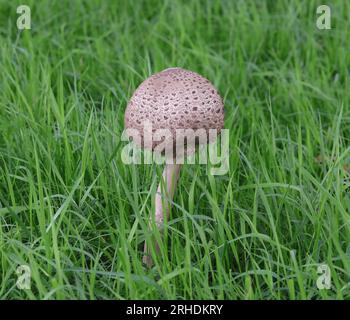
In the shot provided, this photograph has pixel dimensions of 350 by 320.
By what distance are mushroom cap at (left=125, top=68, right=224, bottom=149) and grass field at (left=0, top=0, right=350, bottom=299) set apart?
Result: 0.22 metres

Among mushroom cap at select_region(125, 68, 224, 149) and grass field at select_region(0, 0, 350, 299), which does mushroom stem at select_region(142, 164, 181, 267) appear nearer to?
grass field at select_region(0, 0, 350, 299)

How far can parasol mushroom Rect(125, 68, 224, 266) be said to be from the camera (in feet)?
6.77

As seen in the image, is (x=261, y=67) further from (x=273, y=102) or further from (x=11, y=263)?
(x=11, y=263)

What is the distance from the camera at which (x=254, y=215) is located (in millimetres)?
2203

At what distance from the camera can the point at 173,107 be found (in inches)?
81.0

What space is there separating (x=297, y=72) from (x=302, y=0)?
38.0 inches

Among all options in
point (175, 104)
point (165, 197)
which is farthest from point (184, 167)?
point (175, 104)

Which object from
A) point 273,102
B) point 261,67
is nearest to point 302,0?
point 261,67

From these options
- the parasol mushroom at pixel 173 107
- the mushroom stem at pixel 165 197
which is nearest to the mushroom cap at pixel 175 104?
the parasol mushroom at pixel 173 107

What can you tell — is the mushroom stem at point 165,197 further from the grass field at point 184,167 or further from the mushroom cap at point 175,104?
the mushroom cap at point 175,104

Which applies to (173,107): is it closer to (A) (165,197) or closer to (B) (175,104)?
(B) (175,104)

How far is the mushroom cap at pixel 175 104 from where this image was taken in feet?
6.77

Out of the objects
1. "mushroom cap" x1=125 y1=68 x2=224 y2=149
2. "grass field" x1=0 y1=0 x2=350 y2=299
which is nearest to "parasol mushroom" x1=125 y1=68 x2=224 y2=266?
"mushroom cap" x1=125 y1=68 x2=224 y2=149

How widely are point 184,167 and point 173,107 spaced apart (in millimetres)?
519
